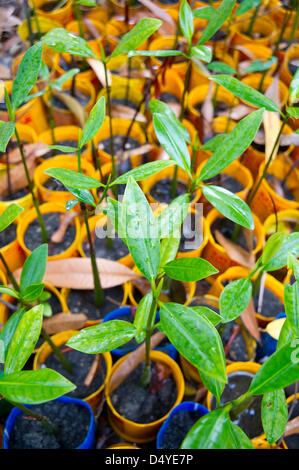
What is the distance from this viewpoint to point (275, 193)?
3.87ft

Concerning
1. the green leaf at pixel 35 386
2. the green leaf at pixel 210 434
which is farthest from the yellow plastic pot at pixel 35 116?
the green leaf at pixel 210 434

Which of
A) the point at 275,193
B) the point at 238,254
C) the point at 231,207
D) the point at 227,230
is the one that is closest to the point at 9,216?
the point at 231,207

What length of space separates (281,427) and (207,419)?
0.49ft

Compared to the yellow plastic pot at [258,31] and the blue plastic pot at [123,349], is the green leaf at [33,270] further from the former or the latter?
the yellow plastic pot at [258,31]

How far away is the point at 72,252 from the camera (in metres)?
1.07

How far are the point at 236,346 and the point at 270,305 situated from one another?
0.16 m

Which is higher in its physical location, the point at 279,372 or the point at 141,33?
the point at 141,33

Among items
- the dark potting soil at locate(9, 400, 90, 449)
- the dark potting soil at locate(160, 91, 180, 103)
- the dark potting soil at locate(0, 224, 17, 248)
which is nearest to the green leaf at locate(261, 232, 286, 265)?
the dark potting soil at locate(9, 400, 90, 449)

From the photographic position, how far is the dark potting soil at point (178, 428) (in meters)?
0.84

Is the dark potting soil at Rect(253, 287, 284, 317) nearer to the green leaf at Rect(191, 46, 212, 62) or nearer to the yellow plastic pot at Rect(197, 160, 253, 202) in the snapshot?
the yellow plastic pot at Rect(197, 160, 253, 202)

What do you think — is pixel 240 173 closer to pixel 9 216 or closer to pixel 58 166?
pixel 58 166

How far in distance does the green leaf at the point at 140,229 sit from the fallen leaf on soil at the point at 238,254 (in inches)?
21.3

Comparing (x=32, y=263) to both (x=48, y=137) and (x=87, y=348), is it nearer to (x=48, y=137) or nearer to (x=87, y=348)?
(x=87, y=348)
